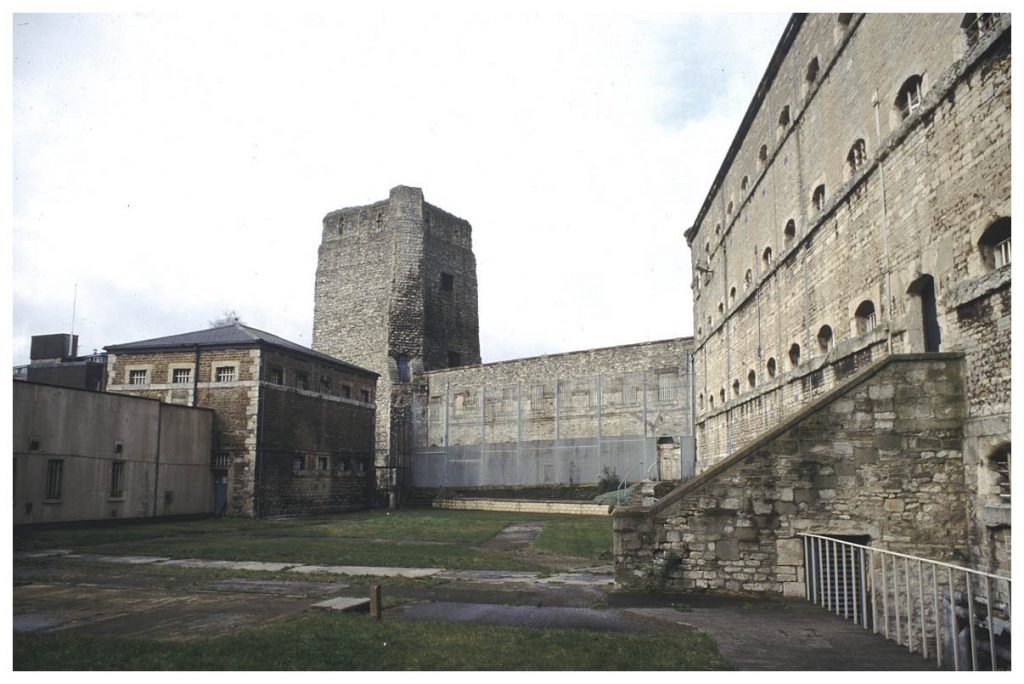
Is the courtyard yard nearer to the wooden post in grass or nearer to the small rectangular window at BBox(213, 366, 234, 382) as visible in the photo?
the wooden post in grass

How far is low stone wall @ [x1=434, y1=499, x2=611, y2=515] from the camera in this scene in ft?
94.3

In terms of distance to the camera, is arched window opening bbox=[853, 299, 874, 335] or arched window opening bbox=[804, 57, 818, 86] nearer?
arched window opening bbox=[853, 299, 874, 335]

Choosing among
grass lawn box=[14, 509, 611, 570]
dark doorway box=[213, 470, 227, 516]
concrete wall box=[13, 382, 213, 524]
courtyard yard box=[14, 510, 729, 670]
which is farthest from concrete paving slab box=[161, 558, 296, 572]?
dark doorway box=[213, 470, 227, 516]

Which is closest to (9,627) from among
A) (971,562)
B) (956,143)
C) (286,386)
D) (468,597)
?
(468,597)

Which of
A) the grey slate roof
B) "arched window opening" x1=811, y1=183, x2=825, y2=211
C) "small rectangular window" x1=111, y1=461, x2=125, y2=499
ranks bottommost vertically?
"small rectangular window" x1=111, y1=461, x2=125, y2=499

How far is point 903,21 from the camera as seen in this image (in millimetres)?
12336

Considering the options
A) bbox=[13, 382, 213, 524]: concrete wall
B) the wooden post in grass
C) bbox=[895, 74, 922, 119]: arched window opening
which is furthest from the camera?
bbox=[13, 382, 213, 524]: concrete wall

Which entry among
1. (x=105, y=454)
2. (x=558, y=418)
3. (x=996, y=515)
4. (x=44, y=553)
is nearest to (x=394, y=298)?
(x=558, y=418)

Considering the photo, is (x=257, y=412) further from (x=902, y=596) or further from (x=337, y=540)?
(x=902, y=596)

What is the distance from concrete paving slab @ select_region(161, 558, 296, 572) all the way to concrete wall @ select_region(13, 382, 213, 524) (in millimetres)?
9329

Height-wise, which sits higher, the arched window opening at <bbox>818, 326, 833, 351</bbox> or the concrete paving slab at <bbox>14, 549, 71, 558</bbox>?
the arched window opening at <bbox>818, 326, 833, 351</bbox>

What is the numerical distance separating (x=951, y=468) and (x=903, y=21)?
7.23 m

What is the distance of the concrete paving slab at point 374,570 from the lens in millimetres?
12133

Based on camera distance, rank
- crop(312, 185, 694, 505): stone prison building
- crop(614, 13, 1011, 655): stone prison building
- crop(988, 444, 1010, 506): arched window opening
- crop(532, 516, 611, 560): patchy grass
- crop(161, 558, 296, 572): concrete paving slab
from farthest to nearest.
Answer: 1. crop(312, 185, 694, 505): stone prison building
2. crop(532, 516, 611, 560): patchy grass
3. crop(161, 558, 296, 572): concrete paving slab
4. crop(614, 13, 1011, 655): stone prison building
5. crop(988, 444, 1010, 506): arched window opening
